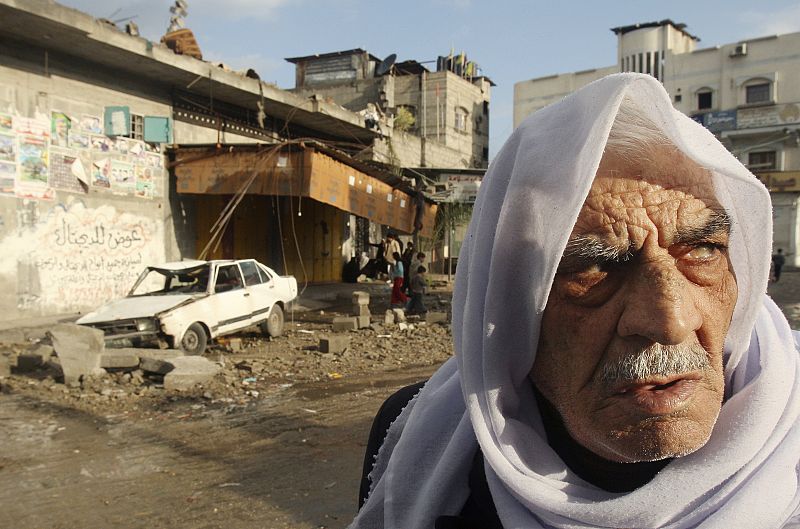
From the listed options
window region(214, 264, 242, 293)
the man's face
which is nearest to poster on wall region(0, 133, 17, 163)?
window region(214, 264, 242, 293)

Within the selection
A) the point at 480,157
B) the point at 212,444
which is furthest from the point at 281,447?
the point at 480,157

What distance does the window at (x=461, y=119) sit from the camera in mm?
33344

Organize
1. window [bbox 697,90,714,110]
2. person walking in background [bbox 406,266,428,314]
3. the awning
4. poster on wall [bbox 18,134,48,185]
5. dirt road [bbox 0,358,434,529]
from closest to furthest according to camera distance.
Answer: dirt road [bbox 0,358,434,529] → poster on wall [bbox 18,134,48,185] → the awning → person walking in background [bbox 406,266,428,314] → window [bbox 697,90,714,110]

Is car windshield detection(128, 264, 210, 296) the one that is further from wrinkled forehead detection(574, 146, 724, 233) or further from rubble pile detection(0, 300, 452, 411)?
wrinkled forehead detection(574, 146, 724, 233)

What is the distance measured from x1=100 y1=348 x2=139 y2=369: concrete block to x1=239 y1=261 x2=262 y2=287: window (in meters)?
2.91

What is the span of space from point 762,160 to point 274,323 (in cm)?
3322

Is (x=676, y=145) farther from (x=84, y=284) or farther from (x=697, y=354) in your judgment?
(x=84, y=284)

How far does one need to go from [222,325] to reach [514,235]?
29.5 feet

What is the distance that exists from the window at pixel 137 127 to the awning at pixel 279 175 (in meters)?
0.81

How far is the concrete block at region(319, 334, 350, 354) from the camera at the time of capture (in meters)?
9.20

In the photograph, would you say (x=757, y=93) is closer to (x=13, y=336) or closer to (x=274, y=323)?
(x=274, y=323)

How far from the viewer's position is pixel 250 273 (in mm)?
10664

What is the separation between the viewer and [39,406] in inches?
257

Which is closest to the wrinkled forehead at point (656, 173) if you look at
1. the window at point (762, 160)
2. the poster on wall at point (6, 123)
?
the poster on wall at point (6, 123)
